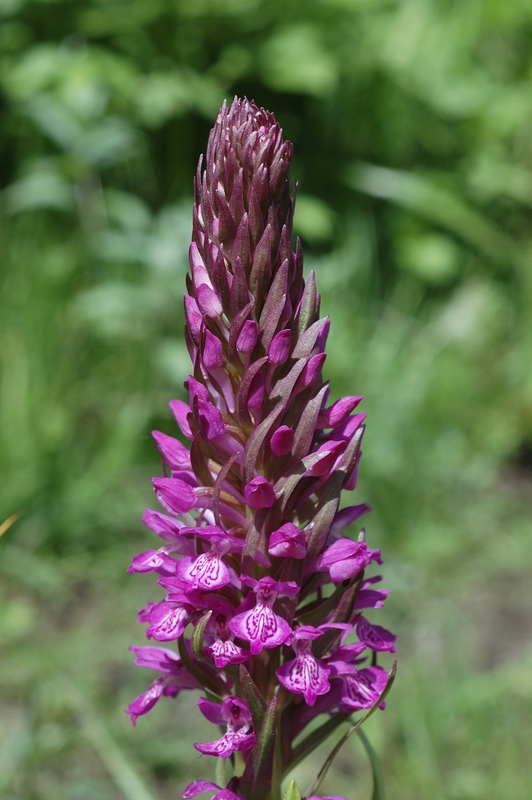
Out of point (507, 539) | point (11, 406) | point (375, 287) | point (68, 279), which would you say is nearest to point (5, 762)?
point (11, 406)

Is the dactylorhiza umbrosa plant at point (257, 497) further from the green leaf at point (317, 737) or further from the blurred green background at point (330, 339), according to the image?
the blurred green background at point (330, 339)

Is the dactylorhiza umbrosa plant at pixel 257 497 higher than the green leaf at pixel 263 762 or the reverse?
higher

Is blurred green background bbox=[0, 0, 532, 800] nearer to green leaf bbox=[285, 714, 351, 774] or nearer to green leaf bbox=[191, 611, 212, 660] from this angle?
green leaf bbox=[285, 714, 351, 774]

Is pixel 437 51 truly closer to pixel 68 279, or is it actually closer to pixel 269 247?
pixel 68 279

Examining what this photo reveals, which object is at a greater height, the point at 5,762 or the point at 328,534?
the point at 328,534

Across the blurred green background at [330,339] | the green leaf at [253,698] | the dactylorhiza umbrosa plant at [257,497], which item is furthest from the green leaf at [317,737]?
the blurred green background at [330,339]

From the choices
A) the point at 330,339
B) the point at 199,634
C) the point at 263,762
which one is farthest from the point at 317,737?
the point at 330,339
